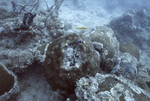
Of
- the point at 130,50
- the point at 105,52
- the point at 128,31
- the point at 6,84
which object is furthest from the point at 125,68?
the point at 128,31

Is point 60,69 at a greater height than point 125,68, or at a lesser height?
greater

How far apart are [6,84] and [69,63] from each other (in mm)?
1722

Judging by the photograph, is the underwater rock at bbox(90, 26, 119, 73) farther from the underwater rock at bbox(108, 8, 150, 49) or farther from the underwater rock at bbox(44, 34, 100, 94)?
the underwater rock at bbox(108, 8, 150, 49)

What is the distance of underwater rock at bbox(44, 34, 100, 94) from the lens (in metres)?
2.35

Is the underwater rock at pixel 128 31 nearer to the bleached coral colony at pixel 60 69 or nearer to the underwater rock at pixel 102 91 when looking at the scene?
the bleached coral colony at pixel 60 69

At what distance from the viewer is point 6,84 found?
2.35 meters

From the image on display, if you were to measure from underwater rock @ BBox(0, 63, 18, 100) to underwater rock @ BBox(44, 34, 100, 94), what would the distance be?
0.93m

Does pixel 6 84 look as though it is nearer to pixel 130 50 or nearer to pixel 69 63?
pixel 69 63

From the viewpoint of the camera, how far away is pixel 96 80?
231 centimetres

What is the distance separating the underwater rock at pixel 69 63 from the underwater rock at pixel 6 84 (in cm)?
93

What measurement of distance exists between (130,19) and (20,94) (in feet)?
33.3

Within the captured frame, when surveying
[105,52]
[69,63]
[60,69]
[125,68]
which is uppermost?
[69,63]

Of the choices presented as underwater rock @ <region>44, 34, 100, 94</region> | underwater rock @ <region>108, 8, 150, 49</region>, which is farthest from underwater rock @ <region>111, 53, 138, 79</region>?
underwater rock @ <region>108, 8, 150, 49</region>

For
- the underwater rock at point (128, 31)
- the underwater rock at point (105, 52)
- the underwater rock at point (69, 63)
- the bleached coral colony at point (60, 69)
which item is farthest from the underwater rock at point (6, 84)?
the underwater rock at point (128, 31)
